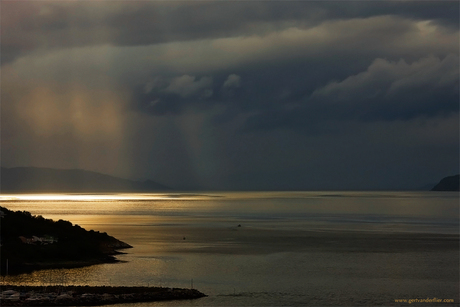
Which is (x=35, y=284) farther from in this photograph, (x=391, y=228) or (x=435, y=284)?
(x=391, y=228)

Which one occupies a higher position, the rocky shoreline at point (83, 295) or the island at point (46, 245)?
the island at point (46, 245)

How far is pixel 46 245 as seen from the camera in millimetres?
72188

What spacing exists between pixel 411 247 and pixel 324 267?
25.5 meters

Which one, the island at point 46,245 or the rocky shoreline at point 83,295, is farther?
the island at point 46,245

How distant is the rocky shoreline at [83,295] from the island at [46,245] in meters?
14.3

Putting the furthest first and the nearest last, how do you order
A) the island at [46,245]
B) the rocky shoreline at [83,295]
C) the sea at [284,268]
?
the island at [46,245], the sea at [284,268], the rocky shoreline at [83,295]

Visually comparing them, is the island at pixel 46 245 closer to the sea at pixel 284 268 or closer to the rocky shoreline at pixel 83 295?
the sea at pixel 284 268

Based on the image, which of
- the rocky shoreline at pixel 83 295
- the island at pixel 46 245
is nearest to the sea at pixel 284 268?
the rocky shoreline at pixel 83 295

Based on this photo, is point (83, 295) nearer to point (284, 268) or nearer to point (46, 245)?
point (46, 245)

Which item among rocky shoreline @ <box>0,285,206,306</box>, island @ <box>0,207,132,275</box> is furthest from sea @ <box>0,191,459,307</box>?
island @ <box>0,207,132,275</box>

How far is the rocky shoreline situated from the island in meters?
14.3

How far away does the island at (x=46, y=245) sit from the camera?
6656 cm

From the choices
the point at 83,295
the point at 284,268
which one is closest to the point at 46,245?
the point at 83,295

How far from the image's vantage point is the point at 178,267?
67.9 m
